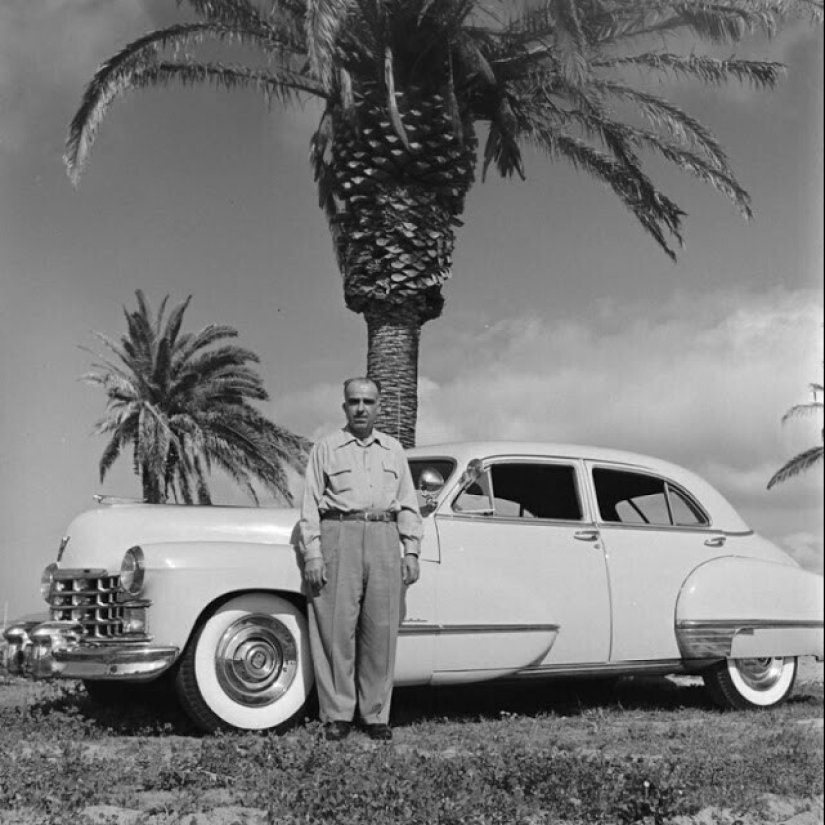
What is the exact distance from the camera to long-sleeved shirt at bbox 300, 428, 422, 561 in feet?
16.5

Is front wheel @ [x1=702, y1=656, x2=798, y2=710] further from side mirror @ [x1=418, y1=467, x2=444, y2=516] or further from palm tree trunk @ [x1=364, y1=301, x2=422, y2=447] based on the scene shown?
palm tree trunk @ [x1=364, y1=301, x2=422, y2=447]

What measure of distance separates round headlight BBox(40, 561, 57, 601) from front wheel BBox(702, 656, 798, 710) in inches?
145

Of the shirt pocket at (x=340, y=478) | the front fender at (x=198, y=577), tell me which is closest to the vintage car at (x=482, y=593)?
the front fender at (x=198, y=577)

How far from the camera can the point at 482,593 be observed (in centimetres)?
557

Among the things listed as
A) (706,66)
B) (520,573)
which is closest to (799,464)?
(706,66)

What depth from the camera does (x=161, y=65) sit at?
29.2ft

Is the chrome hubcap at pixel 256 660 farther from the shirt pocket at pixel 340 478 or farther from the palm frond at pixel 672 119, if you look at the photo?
the palm frond at pixel 672 119

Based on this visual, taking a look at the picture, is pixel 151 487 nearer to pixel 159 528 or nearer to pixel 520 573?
pixel 159 528

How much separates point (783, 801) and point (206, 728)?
239cm

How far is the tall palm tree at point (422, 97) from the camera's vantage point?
9016mm

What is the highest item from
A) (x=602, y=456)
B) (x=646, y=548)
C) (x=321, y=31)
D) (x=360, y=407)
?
(x=321, y=31)

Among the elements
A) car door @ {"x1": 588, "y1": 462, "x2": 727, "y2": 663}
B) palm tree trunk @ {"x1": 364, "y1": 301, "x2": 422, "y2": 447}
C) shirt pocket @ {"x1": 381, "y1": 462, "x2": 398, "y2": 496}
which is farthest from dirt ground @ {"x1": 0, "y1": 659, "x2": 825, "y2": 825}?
palm tree trunk @ {"x1": 364, "y1": 301, "x2": 422, "y2": 447}

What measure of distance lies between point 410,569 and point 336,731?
771 mm

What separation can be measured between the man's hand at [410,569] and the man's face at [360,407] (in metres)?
0.59
